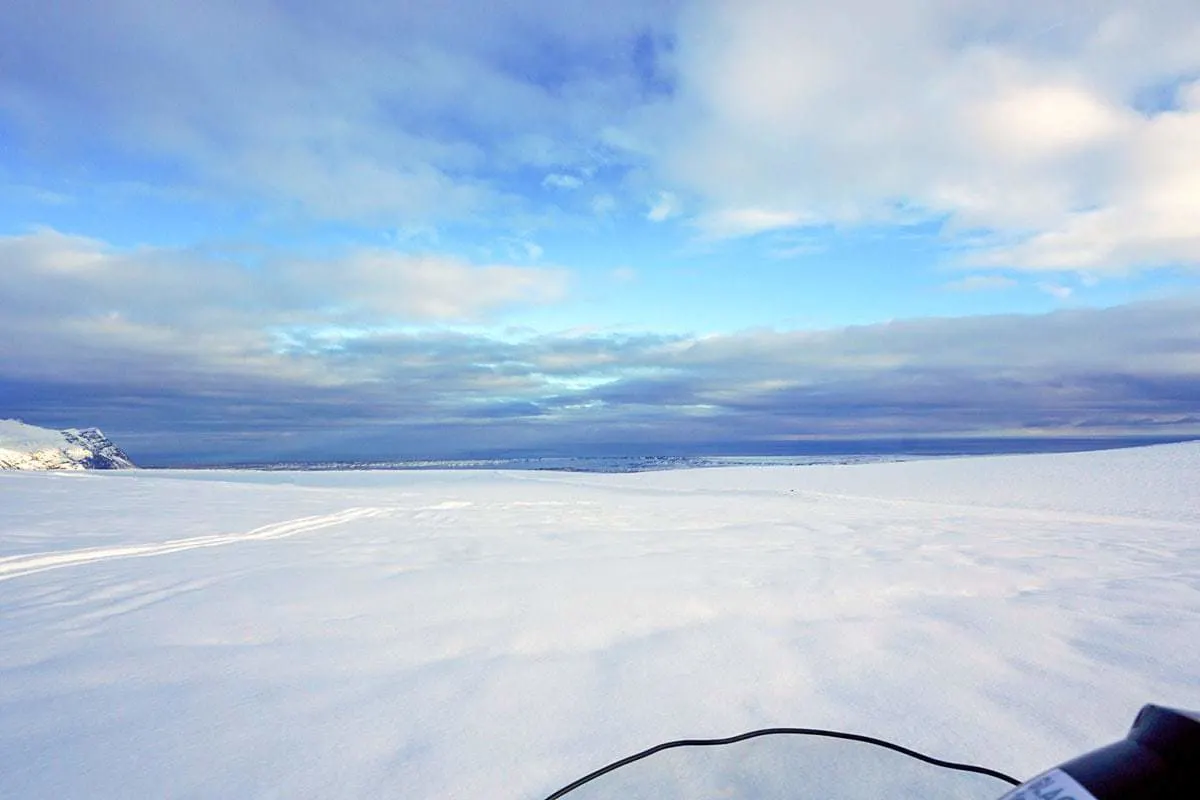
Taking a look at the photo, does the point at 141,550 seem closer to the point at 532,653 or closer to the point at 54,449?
the point at 532,653

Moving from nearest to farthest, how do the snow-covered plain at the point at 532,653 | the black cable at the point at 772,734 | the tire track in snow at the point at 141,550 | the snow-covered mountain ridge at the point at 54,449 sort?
1. the black cable at the point at 772,734
2. the snow-covered plain at the point at 532,653
3. the tire track in snow at the point at 141,550
4. the snow-covered mountain ridge at the point at 54,449

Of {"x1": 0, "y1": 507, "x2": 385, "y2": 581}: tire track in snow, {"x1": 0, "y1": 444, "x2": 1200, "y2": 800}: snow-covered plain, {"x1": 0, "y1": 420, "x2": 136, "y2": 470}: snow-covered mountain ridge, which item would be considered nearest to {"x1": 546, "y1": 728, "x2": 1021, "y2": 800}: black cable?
{"x1": 0, "y1": 444, "x2": 1200, "y2": 800}: snow-covered plain

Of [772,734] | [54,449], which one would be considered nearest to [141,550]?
[772,734]

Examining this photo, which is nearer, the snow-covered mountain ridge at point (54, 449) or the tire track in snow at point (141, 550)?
the tire track in snow at point (141, 550)

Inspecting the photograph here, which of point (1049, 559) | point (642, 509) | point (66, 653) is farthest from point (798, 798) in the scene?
point (642, 509)

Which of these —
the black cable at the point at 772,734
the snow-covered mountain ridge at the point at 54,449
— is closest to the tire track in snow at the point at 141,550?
the black cable at the point at 772,734

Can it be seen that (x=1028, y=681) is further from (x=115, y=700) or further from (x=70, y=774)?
(x=115, y=700)

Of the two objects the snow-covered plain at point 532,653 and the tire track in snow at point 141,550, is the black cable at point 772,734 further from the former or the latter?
Answer: the tire track in snow at point 141,550
